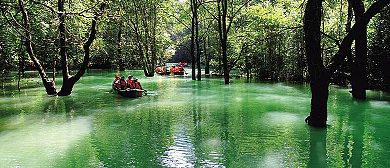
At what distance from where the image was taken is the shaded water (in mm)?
6723

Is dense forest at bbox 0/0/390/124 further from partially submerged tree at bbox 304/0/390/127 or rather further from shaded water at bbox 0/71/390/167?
shaded water at bbox 0/71/390/167

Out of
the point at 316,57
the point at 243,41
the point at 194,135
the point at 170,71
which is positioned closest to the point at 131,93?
the point at 194,135

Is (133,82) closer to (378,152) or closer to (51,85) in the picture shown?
(51,85)

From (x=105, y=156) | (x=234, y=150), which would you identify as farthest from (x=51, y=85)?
(x=234, y=150)

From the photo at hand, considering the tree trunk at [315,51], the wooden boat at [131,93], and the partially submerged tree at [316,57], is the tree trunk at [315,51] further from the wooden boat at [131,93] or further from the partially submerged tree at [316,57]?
the wooden boat at [131,93]

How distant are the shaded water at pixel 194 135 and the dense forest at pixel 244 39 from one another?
5.18 ft

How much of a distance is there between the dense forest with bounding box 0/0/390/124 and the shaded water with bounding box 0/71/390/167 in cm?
158

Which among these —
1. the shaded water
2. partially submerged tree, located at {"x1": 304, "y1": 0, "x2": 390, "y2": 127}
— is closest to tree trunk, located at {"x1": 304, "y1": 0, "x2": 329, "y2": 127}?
partially submerged tree, located at {"x1": 304, "y1": 0, "x2": 390, "y2": 127}

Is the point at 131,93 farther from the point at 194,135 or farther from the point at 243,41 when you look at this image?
the point at 243,41

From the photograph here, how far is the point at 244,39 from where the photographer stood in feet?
83.0

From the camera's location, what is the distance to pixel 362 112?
12031mm

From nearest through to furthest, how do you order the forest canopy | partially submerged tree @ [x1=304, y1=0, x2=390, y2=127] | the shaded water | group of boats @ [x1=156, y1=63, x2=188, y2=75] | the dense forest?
the shaded water
partially submerged tree @ [x1=304, y1=0, x2=390, y2=127]
the dense forest
the forest canopy
group of boats @ [x1=156, y1=63, x2=188, y2=75]

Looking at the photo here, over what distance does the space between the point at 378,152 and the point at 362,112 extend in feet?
18.2

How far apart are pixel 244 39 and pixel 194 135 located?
1788cm
